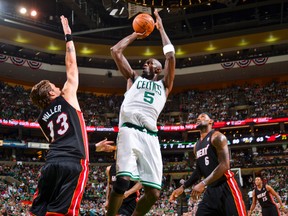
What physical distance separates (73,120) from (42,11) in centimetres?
3823

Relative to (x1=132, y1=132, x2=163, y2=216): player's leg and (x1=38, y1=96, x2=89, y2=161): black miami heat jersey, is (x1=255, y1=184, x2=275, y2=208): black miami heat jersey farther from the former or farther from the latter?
(x1=38, y1=96, x2=89, y2=161): black miami heat jersey

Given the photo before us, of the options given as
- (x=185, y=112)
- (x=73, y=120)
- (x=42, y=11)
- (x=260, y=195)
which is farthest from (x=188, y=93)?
(x=73, y=120)

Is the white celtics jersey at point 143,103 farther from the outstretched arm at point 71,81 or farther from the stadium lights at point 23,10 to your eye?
the stadium lights at point 23,10

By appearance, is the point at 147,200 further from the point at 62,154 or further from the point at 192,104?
the point at 192,104

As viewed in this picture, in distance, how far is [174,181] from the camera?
141 feet

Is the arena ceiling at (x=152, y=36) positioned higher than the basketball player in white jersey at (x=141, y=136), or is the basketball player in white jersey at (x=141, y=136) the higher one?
the arena ceiling at (x=152, y=36)

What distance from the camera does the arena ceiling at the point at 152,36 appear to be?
126 feet

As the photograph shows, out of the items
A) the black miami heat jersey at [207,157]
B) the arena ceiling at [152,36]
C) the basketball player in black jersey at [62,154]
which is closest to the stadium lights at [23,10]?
the arena ceiling at [152,36]

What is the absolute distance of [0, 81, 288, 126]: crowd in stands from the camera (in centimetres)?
4138

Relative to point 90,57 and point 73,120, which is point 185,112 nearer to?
point 90,57

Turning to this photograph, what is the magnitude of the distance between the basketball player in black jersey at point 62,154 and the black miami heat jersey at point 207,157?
2698 mm

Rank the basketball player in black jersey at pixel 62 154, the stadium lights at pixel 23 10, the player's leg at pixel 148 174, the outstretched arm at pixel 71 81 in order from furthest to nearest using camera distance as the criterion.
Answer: the stadium lights at pixel 23 10 < the player's leg at pixel 148 174 < the outstretched arm at pixel 71 81 < the basketball player in black jersey at pixel 62 154

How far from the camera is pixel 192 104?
45969 millimetres

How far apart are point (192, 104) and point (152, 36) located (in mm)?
8925
